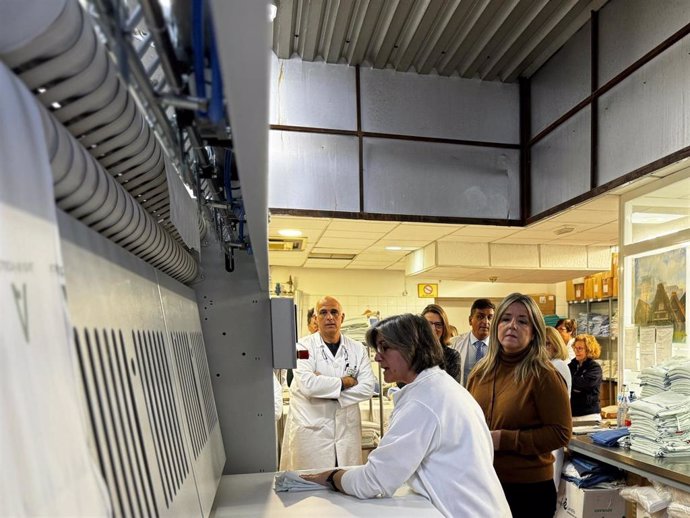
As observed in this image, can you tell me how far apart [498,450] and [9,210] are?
1.93 m

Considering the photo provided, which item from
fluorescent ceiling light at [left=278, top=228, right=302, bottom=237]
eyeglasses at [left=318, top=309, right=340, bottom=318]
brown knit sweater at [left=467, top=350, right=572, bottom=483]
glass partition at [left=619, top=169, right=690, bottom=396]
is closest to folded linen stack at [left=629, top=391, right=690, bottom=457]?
glass partition at [left=619, top=169, right=690, bottom=396]

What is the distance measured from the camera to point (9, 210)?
40cm

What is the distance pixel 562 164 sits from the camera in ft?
11.8

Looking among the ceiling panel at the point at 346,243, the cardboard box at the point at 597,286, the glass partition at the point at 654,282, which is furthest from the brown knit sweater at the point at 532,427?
the cardboard box at the point at 597,286

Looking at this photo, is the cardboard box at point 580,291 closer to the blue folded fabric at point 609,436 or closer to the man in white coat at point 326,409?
the blue folded fabric at point 609,436

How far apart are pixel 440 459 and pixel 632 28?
9.64 feet

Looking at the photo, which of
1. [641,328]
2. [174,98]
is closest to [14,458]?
[174,98]

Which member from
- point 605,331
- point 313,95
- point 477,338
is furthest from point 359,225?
point 605,331

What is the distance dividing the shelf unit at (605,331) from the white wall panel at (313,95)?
4193mm

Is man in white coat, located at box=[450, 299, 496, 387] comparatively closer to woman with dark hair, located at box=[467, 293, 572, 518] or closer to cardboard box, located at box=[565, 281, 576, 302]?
woman with dark hair, located at box=[467, 293, 572, 518]

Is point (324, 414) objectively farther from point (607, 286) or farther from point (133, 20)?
point (607, 286)

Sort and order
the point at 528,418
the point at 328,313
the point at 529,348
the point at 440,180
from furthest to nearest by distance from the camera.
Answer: the point at 440,180 < the point at 328,313 < the point at 529,348 < the point at 528,418

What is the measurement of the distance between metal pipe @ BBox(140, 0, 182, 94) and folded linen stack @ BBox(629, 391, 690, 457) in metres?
2.66

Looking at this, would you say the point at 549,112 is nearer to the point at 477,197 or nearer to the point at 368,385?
the point at 477,197
